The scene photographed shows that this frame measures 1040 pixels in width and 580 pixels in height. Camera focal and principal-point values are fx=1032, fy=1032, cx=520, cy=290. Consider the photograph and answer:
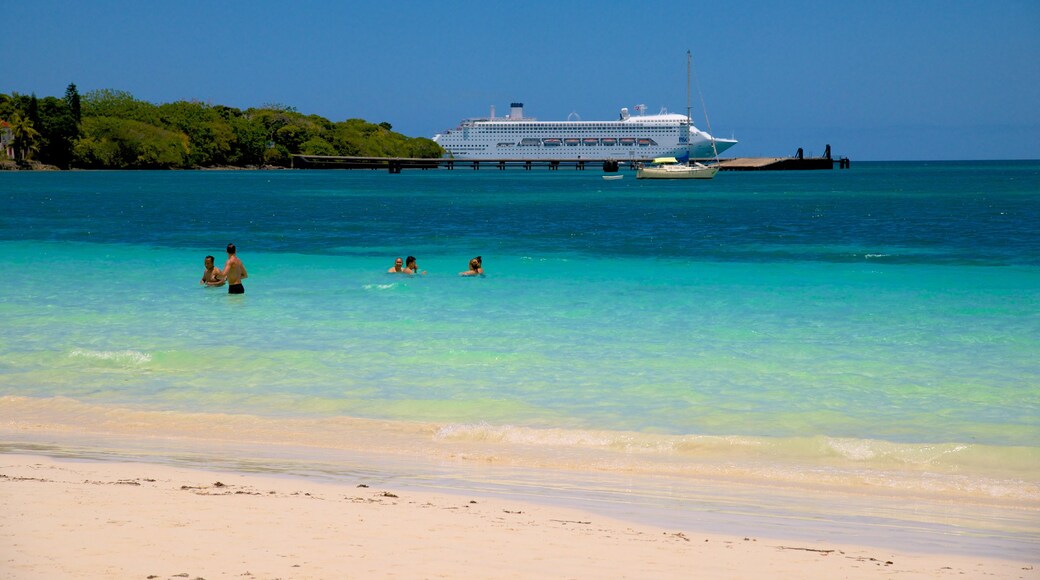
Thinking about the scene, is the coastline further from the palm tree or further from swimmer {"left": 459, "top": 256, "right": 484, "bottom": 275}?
the palm tree

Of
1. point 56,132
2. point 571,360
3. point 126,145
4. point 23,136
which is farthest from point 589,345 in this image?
point 126,145

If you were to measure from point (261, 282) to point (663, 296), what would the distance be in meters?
8.95

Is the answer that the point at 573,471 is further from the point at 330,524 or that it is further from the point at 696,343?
the point at 696,343

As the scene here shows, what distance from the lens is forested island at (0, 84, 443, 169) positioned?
142 metres

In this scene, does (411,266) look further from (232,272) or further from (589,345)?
→ (589,345)

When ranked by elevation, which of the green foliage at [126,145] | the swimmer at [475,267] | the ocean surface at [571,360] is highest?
the green foliage at [126,145]

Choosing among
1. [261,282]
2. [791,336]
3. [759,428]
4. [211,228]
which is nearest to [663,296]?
[791,336]

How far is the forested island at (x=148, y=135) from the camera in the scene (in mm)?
142500

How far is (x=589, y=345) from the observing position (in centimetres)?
1447

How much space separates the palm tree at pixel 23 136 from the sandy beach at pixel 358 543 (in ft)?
484

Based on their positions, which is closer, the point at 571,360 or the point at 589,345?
the point at 571,360

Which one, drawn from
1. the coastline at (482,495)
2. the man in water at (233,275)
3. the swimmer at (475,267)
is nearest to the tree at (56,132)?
the swimmer at (475,267)

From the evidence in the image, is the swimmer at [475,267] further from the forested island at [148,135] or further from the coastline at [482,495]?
the forested island at [148,135]

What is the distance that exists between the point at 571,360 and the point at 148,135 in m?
159
